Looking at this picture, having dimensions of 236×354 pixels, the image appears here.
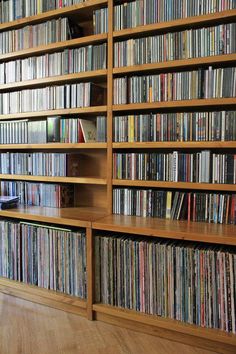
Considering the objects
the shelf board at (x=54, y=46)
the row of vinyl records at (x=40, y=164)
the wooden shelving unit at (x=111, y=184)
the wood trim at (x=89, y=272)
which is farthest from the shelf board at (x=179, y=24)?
the wood trim at (x=89, y=272)

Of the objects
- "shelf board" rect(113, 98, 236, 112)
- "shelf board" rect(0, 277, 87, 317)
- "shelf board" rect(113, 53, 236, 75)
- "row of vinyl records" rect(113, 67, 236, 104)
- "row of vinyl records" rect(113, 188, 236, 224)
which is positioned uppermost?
"shelf board" rect(113, 53, 236, 75)

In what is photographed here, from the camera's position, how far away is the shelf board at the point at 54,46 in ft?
6.00

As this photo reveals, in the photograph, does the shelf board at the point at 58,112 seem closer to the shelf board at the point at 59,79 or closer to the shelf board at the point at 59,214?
the shelf board at the point at 59,79

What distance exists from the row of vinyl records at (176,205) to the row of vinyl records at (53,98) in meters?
0.60

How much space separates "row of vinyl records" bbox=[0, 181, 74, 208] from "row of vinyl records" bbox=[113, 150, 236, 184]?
0.42 metres

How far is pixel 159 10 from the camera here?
5.43ft

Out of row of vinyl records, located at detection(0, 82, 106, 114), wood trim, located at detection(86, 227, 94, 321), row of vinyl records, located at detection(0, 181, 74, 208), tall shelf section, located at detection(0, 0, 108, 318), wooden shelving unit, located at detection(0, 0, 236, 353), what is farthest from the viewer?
row of vinyl records, located at detection(0, 181, 74, 208)

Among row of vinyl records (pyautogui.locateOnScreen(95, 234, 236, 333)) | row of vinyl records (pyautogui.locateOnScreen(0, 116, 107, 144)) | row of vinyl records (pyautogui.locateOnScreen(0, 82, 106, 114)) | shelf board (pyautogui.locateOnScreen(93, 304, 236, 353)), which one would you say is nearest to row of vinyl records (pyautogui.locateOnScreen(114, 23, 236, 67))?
row of vinyl records (pyautogui.locateOnScreen(0, 82, 106, 114))

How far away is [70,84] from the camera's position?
1.97 m

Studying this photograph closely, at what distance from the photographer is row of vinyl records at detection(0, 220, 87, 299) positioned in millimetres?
1698

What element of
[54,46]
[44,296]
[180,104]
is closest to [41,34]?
[54,46]

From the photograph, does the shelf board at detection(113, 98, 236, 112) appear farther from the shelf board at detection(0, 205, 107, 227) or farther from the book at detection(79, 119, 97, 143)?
the shelf board at detection(0, 205, 107, 227)

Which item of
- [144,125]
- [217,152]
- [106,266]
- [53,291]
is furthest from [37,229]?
[217,152]

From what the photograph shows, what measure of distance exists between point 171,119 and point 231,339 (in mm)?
1086
